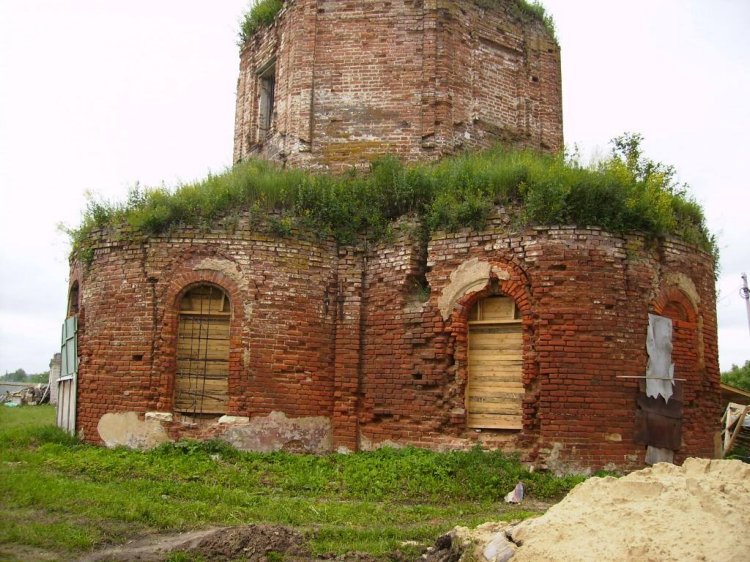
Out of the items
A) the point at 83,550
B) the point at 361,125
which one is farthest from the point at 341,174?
the point at 83,550

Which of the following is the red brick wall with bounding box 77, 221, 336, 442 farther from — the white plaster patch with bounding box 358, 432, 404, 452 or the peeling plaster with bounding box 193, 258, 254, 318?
the white plaster patch with bounding box 358, 432, 404, 452

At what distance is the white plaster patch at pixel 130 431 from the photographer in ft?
37.4

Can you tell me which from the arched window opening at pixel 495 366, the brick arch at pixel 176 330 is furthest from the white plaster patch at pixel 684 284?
the brick arch at pixel 176 330

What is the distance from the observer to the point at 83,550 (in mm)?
6895

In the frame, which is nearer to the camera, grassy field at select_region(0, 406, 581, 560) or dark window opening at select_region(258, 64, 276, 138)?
grassy field at select_region(0, 406, 581, 560)

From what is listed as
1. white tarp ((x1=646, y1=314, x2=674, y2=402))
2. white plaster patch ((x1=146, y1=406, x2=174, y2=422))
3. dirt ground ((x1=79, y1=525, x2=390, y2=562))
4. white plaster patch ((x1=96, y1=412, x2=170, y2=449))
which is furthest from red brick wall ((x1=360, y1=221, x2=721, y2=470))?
dirt ground ((x1=79, y1=525, x2=390, y2=562))

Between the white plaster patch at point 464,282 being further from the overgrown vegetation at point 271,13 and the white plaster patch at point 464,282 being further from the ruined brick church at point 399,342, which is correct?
the overgrown vegetation at point 271,13

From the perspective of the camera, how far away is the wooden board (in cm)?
1093

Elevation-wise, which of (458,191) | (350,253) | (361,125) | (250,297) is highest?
(361,125)

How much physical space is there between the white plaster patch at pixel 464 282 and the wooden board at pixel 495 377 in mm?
482

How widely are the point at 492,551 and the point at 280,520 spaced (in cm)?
252

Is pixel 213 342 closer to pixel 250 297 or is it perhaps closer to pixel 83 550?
pixel 250 297

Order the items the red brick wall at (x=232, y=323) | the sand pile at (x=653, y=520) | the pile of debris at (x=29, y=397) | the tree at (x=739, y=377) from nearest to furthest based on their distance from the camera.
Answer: the sand pile at (x=653, y=520) < the red brick wall at (x=232, y=323) < the pile of debris at (x=29, y=397) < the tree at (x=739, y=377)

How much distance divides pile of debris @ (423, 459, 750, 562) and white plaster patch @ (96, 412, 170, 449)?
5824 millimetres
